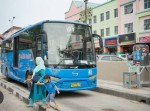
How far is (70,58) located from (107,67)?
588 cm

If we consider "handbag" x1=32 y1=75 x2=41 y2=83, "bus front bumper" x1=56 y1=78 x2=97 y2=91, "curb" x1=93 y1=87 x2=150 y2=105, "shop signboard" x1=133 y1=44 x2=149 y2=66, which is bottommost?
"curb" x1=93 y1=87 x2=150 y2=105

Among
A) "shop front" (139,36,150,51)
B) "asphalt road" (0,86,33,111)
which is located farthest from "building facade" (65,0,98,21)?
"asphalt road" (0,86,33,111)

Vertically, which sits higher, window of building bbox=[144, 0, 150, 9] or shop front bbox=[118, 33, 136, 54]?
window of building bbox=[144, 0, 150, 9]

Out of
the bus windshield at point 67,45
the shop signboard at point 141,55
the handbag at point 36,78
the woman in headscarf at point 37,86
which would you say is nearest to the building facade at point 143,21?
the shop signboard at point 141,55

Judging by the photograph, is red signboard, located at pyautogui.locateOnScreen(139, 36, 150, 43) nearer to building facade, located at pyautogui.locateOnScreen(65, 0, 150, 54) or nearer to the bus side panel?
building facade, located at pyautogui.locateOnScreen(65, 0, 150, 54)

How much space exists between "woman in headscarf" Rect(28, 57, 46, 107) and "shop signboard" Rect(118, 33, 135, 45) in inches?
1260

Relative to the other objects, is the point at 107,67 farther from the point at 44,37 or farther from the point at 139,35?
the point at 139,35

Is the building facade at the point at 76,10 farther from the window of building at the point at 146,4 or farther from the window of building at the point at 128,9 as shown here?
the window of building at the point at 146,4

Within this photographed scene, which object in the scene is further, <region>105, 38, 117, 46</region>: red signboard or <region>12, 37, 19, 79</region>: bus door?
<region>105, 38, 117, 46</region>: red signboard

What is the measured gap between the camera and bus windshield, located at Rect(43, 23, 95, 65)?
11.3 metres

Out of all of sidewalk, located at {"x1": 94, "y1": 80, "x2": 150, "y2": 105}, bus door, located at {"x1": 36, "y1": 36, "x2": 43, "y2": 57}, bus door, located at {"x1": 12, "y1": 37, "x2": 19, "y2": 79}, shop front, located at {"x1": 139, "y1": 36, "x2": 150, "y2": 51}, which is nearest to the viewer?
sidewalk, located at {"x1": 94, "y1": 80, "x2": 150, "y2": 105}

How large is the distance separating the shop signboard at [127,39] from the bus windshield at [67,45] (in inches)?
1121

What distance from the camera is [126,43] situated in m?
41.1

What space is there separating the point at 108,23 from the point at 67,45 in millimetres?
36290
